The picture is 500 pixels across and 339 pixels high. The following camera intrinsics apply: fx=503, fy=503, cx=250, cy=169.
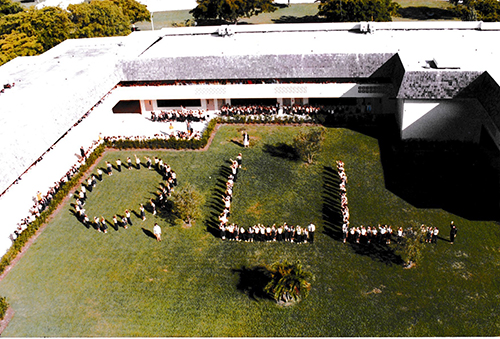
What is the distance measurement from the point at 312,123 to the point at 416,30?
1566 centimetres

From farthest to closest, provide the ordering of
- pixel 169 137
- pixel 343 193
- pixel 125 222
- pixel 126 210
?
1. pixel 169 137
2. pixel 343 193
3. pixel 126 210
4. pixel 125 222

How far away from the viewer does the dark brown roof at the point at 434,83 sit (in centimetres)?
3809

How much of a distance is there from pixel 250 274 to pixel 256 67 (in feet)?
74.1

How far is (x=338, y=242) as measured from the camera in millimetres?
32125

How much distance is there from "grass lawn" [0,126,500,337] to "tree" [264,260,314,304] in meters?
0.67

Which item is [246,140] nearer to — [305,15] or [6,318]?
[6,318]

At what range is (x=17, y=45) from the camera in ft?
194

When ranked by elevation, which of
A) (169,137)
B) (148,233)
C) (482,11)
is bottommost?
(148,233)

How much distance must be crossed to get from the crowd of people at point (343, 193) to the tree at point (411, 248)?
403 centimetres

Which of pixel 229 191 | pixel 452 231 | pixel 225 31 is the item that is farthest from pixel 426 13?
pixel 229 191

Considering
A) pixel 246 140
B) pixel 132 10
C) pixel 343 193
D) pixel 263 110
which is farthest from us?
pixel 132 10

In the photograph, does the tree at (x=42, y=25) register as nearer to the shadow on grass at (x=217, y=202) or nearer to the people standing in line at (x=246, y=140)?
the people standing in line at (x=246, y=140)

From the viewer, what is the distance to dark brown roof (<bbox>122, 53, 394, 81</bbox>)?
44906 millimetres

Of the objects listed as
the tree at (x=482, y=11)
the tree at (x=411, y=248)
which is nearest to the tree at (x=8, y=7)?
the tree at (x=482, y=11)
